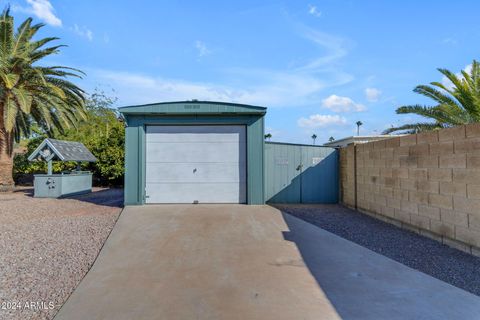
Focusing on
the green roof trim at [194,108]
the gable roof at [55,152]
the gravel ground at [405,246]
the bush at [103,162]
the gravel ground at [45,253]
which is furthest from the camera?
the bush at [103,162]

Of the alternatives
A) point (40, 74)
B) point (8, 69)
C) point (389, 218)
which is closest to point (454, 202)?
point (389, 218)

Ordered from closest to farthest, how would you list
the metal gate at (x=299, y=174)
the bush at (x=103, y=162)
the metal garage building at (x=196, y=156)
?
the metal garage building at (x=196, y=156) < the metal gate at (x=299, y=174) < the bush at (x=103, y=162)

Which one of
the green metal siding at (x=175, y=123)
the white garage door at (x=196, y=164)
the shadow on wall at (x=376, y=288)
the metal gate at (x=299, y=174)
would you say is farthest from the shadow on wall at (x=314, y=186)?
the shadow on wall at (x=376, y=288)

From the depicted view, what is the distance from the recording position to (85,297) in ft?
9.79

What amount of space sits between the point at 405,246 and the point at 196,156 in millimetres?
5288

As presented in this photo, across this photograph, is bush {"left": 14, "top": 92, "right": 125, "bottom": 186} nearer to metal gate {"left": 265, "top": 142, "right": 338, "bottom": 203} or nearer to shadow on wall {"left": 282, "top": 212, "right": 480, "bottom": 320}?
metal gate {"left": 265, "top": 142, "right": 338, "bottom": 203}

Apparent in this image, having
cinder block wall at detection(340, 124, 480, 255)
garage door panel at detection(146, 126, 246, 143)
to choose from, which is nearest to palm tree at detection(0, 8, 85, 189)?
garage door panel at detection(146, 126, 246, 143)

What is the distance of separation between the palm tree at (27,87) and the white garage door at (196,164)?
6.64 metres

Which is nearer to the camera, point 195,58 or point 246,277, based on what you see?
point 246,277

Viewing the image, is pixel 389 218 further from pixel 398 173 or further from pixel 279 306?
pixel 279 306

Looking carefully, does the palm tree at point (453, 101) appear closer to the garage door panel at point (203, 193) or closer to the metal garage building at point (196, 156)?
the metal garage building at point (196, 156)

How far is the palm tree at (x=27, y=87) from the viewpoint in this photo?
411 inches

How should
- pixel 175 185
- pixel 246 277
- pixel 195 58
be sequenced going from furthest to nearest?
pixel 195 58 < pixel 175 185 < pixel 246 277

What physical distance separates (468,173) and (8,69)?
1473 centimetres
